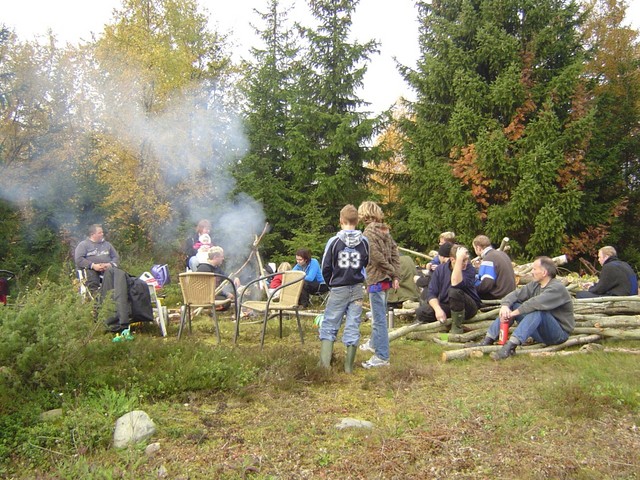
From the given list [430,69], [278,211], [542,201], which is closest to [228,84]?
[278,211]

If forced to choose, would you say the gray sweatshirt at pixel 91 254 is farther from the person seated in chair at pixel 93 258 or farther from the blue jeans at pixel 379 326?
the blue jeans at pixel 379 326

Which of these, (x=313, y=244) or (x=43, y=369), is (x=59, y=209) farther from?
(x=43, y=369)

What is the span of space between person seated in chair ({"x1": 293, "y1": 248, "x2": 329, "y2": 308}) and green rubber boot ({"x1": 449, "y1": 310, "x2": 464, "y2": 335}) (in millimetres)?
2866

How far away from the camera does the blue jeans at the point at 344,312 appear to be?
543 centimetres

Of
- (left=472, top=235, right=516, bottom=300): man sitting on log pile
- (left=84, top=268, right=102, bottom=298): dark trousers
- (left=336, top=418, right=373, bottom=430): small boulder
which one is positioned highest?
(left=84, top=268, right=102, bottom=298): dark trousers

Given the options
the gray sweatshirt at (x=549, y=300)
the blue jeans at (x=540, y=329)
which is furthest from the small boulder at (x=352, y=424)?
the gray sweatshirt at (x=549, y=300)

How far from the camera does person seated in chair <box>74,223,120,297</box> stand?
862 centimetres

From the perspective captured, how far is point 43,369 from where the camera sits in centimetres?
404

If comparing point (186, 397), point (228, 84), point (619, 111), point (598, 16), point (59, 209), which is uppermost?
point (598, 16)

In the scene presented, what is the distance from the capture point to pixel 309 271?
9.45 meters

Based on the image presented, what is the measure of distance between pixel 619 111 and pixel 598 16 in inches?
190

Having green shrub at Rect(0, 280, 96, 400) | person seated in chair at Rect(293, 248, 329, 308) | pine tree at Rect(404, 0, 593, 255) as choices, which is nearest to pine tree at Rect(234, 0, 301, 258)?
pine tree at Rect(404, 0, 593, 255)

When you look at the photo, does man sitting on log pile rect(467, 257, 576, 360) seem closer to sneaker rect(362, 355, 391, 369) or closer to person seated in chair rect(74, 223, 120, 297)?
sneaker rect(362, 355, 391, 369)

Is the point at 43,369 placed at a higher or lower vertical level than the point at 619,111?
lower
